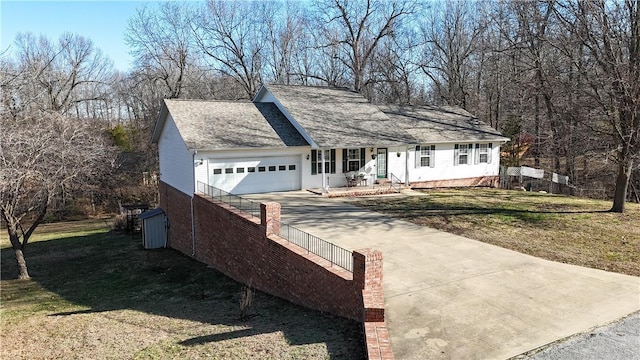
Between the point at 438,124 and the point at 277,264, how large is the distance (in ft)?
56.0

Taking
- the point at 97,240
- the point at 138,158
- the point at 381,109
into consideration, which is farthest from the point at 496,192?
the point at 138,158

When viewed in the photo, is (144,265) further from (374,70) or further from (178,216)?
(374,70)

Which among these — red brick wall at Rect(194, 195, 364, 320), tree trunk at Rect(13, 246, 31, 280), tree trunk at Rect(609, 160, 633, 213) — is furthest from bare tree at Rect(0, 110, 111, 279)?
tree trunk at Rect(609, 160, 633, 213)

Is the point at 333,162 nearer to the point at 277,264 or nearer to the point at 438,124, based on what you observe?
the point at 438,124

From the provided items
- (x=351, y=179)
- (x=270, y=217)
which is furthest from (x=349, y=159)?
(x=270, y=217)

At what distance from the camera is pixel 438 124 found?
83.8 ft

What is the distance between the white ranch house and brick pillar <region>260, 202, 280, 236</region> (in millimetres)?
6526

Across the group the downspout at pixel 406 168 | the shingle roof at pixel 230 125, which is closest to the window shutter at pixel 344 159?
the shingle roof at pixel 230 125

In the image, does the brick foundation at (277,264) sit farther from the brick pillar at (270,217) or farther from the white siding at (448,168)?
the white siding at (448,168)

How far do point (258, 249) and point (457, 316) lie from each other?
6394 mm

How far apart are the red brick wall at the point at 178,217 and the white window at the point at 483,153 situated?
16.5 meters

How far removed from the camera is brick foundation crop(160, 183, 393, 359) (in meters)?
8.05

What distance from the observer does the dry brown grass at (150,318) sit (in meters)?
8.11

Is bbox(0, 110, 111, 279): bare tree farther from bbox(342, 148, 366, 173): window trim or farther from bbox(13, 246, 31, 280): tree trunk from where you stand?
bbox(342, 148, 366, 173): window trim
